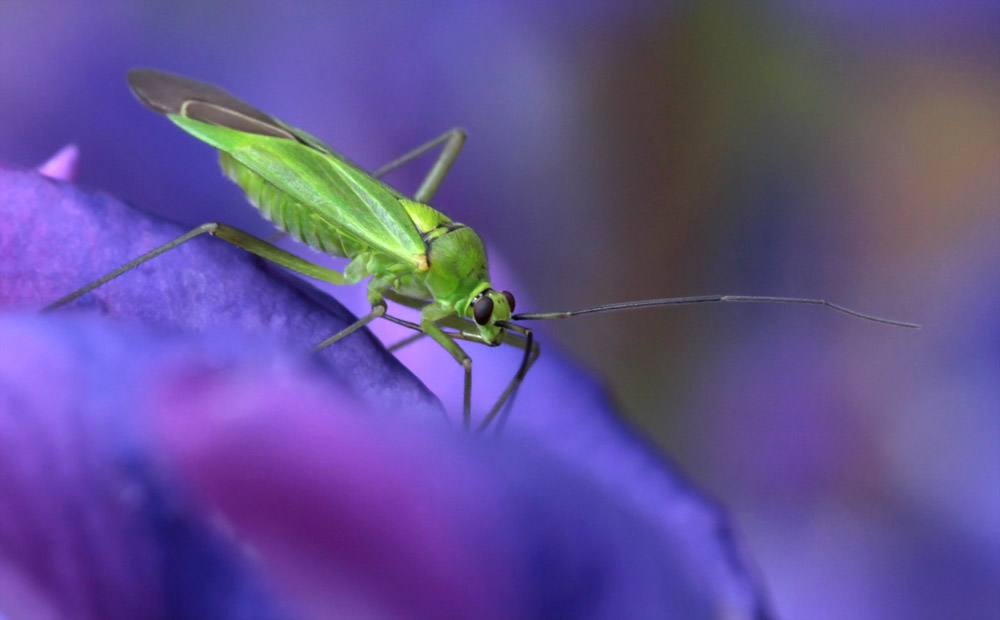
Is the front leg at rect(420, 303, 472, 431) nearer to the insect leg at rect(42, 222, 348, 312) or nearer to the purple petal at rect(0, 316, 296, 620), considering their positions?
the insect leg at rect(42, 222, 348, 312)

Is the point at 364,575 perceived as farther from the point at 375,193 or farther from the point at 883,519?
the point at 883,519

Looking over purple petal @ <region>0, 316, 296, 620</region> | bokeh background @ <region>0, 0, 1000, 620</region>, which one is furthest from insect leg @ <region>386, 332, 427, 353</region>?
purple petal @ <region>0, 316, 296, 620</region>

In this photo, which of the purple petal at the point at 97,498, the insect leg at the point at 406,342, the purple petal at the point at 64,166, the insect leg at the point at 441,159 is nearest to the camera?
the purple petal at the point at 97,498

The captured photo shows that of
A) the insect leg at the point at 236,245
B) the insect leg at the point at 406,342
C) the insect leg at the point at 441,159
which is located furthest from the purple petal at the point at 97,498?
the insect leg at the point at 441,159

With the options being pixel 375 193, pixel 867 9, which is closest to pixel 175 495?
pixel 375 193

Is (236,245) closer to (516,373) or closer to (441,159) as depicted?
(516,373)

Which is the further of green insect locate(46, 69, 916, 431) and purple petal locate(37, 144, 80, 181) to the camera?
green insect locate(46, 69, 916, 431)

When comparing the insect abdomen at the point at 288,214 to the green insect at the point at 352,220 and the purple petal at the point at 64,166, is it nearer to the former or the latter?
the green insect at the point at 352,220
